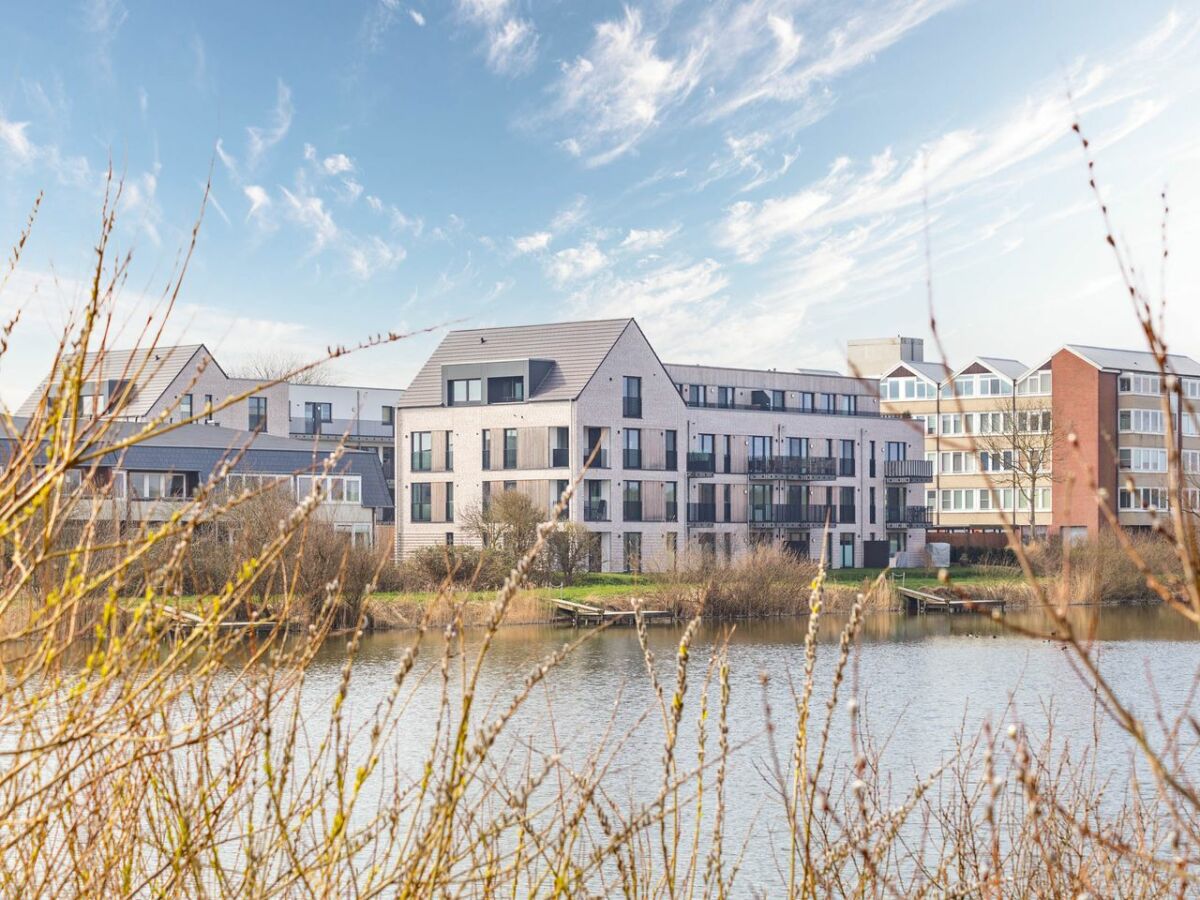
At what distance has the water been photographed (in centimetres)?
1834

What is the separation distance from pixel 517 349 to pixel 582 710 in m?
33.1

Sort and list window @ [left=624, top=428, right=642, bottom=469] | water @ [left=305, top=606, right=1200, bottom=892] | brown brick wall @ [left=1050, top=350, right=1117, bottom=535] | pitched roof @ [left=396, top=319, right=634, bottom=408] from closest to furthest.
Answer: water @ [left=305, top=606, right=1200, bottom=892]
pitched roof @ [left=396, top=319, right=634, bottom=408]
window @ [left=624, top=428, right=642, bottom=469]
brown brick wall @ [left=1050, top=350, right=1117, bottom=535]

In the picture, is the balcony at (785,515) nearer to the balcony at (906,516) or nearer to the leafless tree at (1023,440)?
the balcony at (906,516)

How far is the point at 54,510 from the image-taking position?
11.1 feet

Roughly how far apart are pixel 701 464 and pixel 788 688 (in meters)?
30.6

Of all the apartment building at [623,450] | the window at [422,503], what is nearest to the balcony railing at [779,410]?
the apartment building at [623,450]

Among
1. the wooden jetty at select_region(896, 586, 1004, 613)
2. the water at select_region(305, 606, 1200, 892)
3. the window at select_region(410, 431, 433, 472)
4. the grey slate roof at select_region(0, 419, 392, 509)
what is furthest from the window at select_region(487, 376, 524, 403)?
the water at select_region(305, 606, 1200, 892)

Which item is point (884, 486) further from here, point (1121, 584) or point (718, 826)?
point (718, 826)

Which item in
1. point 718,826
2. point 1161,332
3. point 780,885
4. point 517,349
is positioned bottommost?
point 780,885

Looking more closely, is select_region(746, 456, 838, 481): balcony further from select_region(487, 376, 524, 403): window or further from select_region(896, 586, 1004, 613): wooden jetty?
select_region(896, 586, 1004, 613): wooden jetty

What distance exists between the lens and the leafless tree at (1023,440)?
6119 cm

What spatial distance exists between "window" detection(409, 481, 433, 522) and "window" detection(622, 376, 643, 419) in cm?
787

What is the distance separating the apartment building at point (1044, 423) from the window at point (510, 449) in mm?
19037

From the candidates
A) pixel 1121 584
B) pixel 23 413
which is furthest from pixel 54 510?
pixel 23 413
